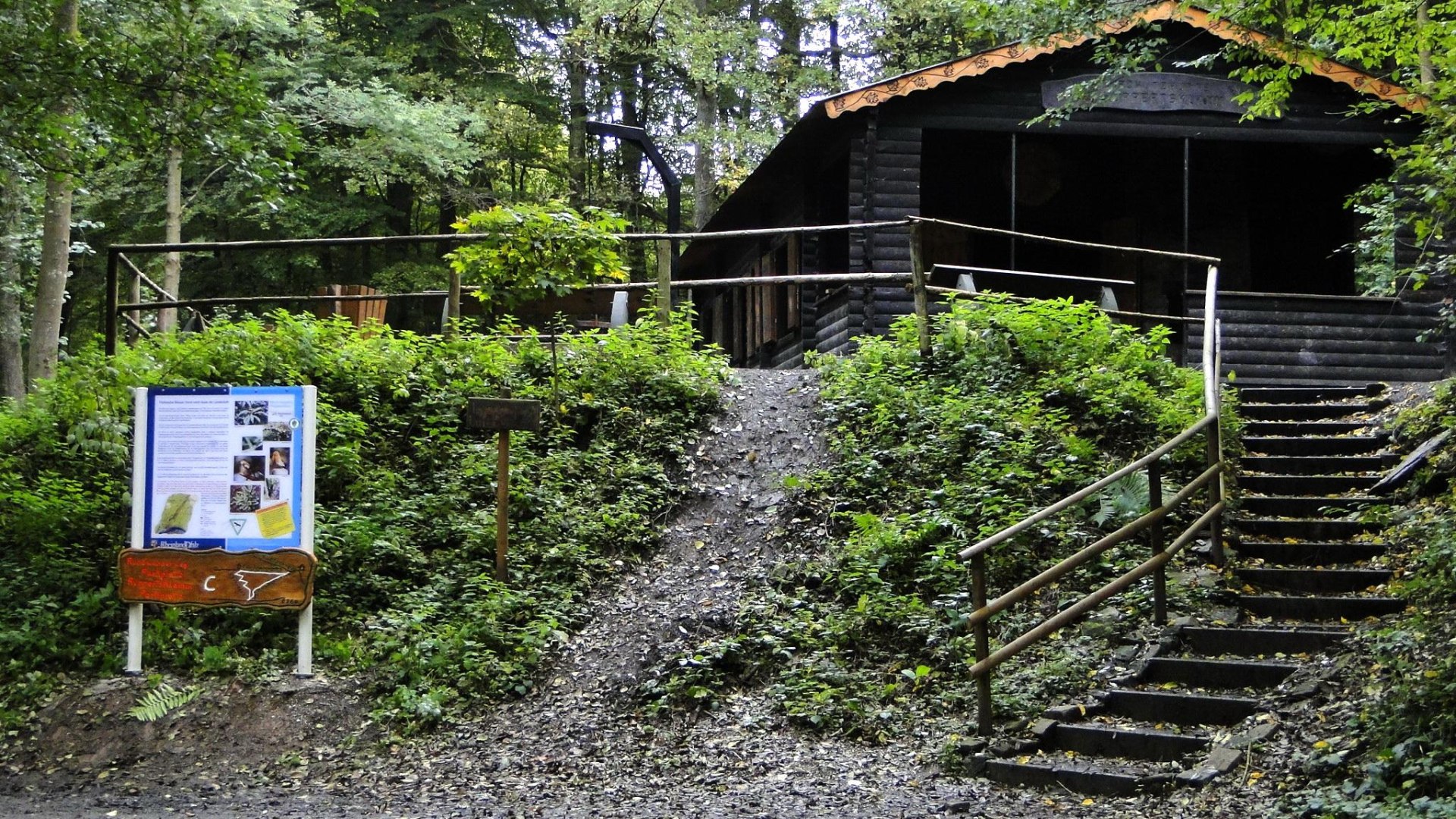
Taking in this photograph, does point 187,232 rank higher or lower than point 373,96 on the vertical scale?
lower

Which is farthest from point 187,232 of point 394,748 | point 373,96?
point 394,748

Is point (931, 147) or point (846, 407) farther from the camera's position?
point (931, 147)

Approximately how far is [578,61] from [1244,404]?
19721 mm

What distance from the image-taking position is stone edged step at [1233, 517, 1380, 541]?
363 inches

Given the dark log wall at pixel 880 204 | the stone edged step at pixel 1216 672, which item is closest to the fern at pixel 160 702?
the stone edged step at pixel 1216 672

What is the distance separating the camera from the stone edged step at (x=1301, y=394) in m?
12.4

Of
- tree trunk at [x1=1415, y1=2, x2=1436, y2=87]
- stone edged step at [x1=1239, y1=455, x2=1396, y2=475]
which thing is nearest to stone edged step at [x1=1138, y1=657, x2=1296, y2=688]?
stone edged step at [x1=1239, y1=455, x2=1396, y2=475]

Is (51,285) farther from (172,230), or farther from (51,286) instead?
(172,230)

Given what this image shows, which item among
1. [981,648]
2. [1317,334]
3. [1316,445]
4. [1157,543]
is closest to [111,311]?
[981,648]

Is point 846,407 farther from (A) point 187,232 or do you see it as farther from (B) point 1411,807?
(A) point 187,232

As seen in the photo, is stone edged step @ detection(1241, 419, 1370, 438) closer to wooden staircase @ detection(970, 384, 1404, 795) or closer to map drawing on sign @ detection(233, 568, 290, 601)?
wooden staircase @ detection(970, 384, 1404, 795)

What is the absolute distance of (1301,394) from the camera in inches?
496

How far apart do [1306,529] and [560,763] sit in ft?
18.3

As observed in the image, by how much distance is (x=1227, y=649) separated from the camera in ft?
25.2
